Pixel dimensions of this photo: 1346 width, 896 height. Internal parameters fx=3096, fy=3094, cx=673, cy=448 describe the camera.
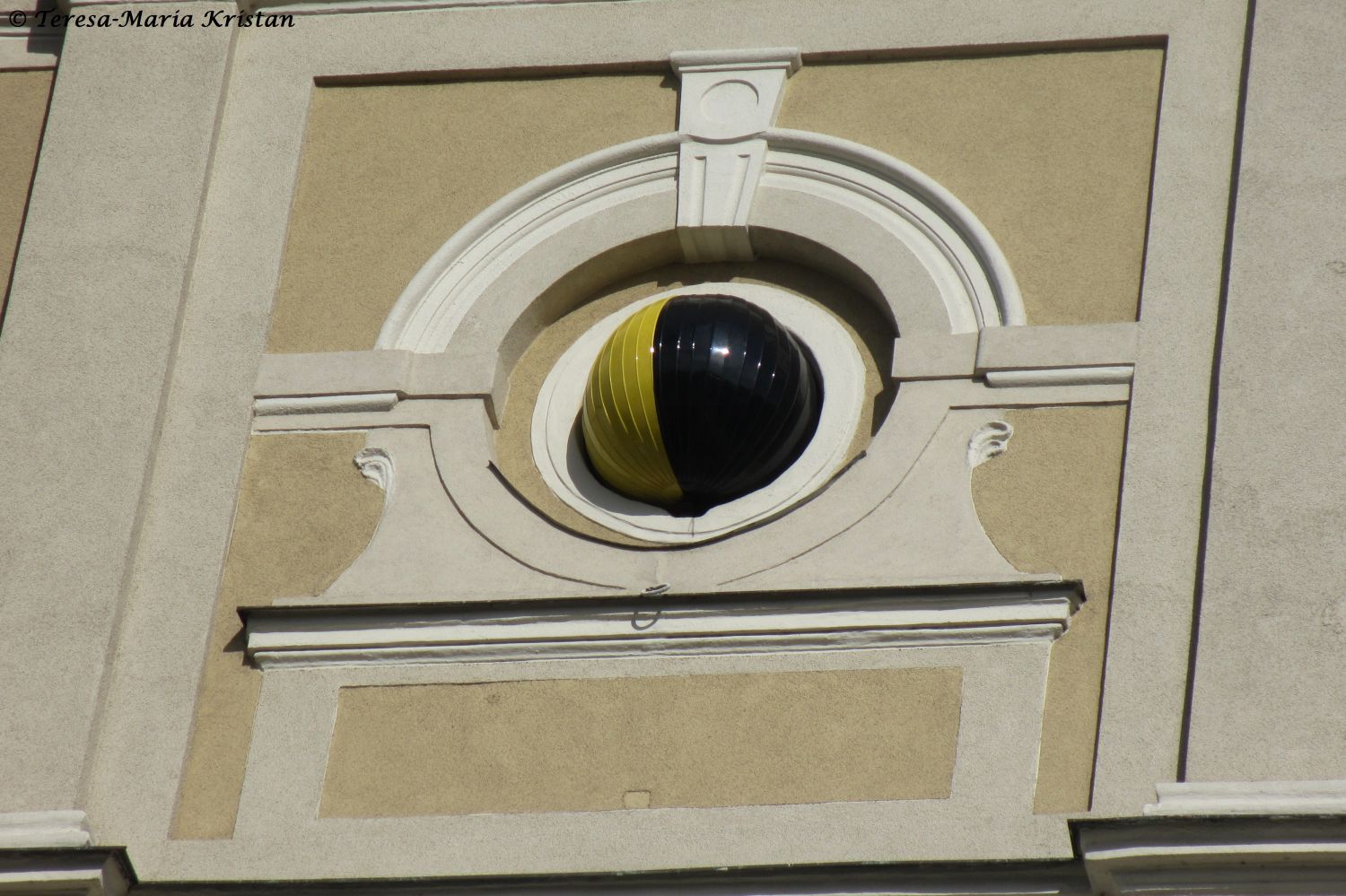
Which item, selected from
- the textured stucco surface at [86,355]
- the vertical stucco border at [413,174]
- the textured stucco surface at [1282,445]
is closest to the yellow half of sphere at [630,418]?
the vertical stucco border at [413,174]

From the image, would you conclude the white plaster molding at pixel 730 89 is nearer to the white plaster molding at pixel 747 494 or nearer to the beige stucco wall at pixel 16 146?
the white plaster molding at pixel 747 494

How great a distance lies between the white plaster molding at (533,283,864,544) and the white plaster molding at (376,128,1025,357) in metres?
0.25

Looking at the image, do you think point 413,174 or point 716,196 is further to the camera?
point 413,174

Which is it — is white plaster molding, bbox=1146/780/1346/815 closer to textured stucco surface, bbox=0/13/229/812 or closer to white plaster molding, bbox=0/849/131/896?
white plaster molding, bbox=0/849/131/896

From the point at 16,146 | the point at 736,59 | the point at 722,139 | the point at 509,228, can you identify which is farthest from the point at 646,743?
the point at 16,146

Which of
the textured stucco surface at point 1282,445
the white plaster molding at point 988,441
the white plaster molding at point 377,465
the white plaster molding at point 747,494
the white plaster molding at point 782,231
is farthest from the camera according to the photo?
the white plaster molding at point 782,231

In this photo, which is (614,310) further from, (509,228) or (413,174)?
(413,174)

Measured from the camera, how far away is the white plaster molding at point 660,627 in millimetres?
10328

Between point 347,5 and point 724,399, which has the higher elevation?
point 347,5

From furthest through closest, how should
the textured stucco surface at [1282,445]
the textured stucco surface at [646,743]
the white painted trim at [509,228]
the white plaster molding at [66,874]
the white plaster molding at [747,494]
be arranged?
the white painted trim at [509,228] → the white plaster molding at [747,494] → the textured stucco surface at [646,743] → the white plaster molding at [66,874] → the textured stucco surface at [1282,445]

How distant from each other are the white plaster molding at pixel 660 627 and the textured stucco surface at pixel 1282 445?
632 millimetres

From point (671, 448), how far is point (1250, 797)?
2513 mm

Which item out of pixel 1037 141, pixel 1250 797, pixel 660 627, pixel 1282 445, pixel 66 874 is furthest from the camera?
pixel 1037 141

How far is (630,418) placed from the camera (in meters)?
11.0
